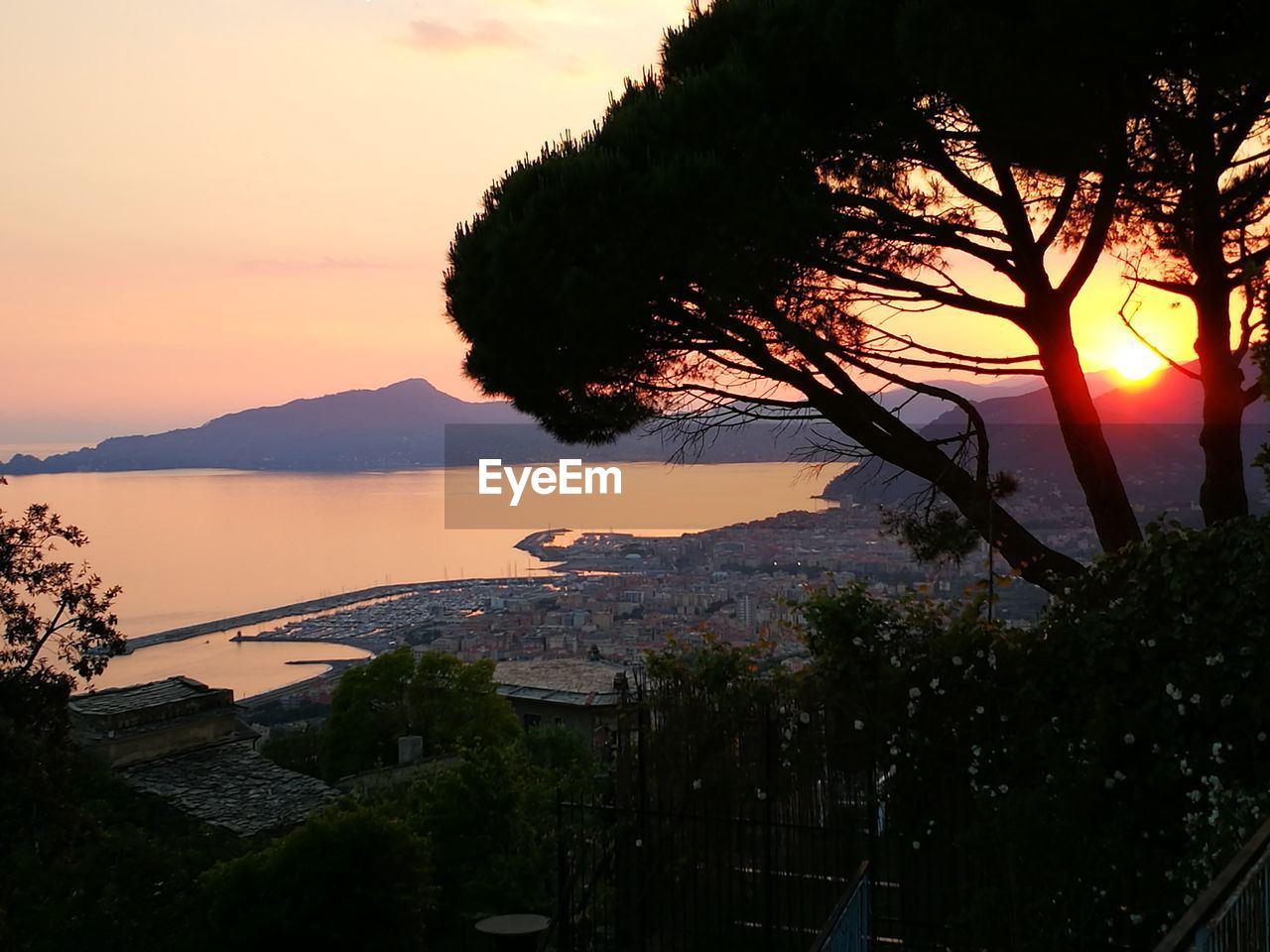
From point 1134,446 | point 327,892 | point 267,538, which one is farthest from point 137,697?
point 267,538

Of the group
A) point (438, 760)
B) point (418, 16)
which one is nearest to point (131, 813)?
point (438, 760)

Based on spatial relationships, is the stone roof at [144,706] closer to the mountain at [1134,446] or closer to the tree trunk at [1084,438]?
the mountain at [1134,446]

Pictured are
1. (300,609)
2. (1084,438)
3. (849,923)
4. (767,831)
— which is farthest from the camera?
(300,609)

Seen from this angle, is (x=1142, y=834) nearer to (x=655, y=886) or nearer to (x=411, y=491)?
(x=655, y=886)

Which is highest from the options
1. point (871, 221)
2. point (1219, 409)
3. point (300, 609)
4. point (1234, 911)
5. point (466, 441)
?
point (466, 441)

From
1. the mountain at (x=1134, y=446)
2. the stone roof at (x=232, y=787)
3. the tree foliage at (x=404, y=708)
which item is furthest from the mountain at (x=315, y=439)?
the mountain at (x=1134, y=446)

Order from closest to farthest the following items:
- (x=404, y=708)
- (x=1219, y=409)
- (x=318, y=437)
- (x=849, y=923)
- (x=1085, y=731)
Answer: (x=849, y=923)
(x=1085, y=731)
(x=1219, y=409)
(x=404, y=708)
(x=318, y=437)

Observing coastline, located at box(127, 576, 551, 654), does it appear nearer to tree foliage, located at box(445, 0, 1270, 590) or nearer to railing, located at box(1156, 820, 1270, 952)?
tree foliage, located at box(445, 0, 1270, 590)

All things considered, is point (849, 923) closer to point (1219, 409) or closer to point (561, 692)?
point (1219, 409)

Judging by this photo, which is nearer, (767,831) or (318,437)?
(767,831)
